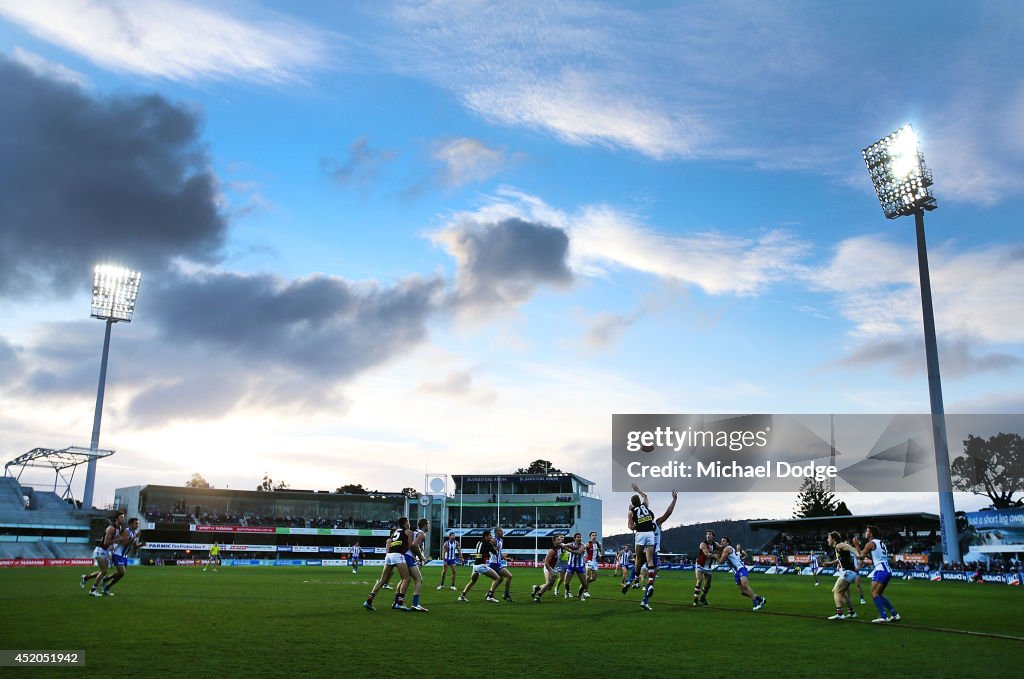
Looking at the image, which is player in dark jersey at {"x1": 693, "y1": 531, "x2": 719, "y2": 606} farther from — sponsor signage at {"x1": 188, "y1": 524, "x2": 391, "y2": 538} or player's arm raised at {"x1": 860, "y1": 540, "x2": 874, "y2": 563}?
sponsor signage at {"x1": 188, "y1": 524, "x2": 391, "y2": 538}

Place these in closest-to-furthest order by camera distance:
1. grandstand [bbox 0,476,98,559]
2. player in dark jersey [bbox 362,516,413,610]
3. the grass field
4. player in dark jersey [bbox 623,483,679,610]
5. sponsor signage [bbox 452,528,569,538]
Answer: the grass field
player in dark jersey [bbox 362,516,413,610]
player in dark jersey [bbox 623,483,679,610]
grandstand [bbox 0,476,98,559]
sponsor signage [bbox 452,528,569,538]

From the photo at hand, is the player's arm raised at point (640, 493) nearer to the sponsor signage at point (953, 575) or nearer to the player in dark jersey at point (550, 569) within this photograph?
the player in dark jersey at point (550, 569)

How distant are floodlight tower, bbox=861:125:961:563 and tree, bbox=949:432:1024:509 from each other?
4378cm

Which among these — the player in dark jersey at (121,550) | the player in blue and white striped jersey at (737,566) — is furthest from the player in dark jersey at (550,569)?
the player in dark jersey at (121,550)

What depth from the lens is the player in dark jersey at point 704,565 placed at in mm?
21703

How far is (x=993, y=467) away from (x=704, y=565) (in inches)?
3956

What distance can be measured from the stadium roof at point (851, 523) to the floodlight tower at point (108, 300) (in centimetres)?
7558

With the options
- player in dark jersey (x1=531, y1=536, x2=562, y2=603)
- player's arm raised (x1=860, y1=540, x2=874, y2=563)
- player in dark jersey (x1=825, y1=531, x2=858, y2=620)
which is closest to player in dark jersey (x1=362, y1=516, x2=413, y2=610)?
player in dark jersey (x1=531, y1=536, x2=562, y2=603)

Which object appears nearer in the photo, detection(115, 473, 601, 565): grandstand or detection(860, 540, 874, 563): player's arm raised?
detection(860, 540, 874, 563): player's arm raised

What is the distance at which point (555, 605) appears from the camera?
21.9 m

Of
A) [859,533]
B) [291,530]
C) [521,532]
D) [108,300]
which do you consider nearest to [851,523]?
[859,533]

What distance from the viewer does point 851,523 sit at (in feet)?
269

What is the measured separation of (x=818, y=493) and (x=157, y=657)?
145 m

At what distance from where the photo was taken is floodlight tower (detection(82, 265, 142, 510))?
89.9 meters
